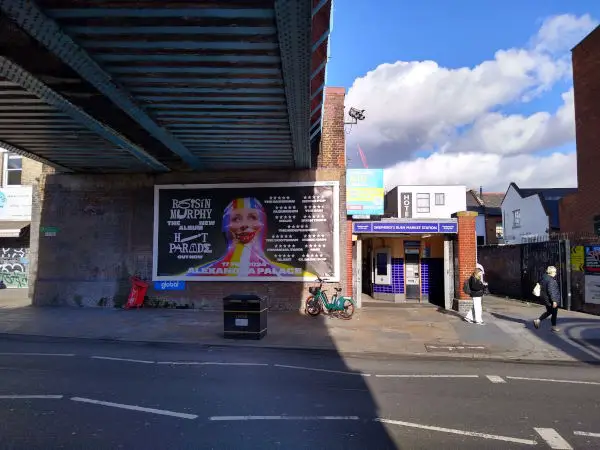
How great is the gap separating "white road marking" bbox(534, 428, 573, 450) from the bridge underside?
5537mm

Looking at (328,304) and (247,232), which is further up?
(247,232)

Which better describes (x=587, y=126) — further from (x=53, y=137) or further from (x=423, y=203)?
(x=53, y=137)

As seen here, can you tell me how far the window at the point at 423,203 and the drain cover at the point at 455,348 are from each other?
31327 mm

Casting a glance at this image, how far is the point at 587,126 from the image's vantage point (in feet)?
72.1

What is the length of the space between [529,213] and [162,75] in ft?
119

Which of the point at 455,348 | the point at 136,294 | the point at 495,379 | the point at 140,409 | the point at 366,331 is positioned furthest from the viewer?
the point at 136,294

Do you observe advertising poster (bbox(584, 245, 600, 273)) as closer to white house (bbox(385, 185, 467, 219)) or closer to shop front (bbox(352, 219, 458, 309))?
shop front (bbox(352, 219, 458, 309))

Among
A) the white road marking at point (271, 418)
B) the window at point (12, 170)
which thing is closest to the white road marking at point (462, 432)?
the white road marking at point (271, 418)

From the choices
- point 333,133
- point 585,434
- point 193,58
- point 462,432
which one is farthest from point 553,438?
point 333,133

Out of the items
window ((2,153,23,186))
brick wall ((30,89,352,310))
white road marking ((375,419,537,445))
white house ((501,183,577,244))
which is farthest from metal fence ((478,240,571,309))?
window ((2,153,23,186))

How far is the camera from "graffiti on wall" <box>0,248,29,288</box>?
22797 mm

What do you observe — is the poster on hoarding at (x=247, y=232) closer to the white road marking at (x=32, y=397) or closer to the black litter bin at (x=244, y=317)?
the black litter bin at (x=244, y=317)

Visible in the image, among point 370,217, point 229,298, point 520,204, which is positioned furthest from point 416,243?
point 520,204

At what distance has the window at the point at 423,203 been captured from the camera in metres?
40.7
